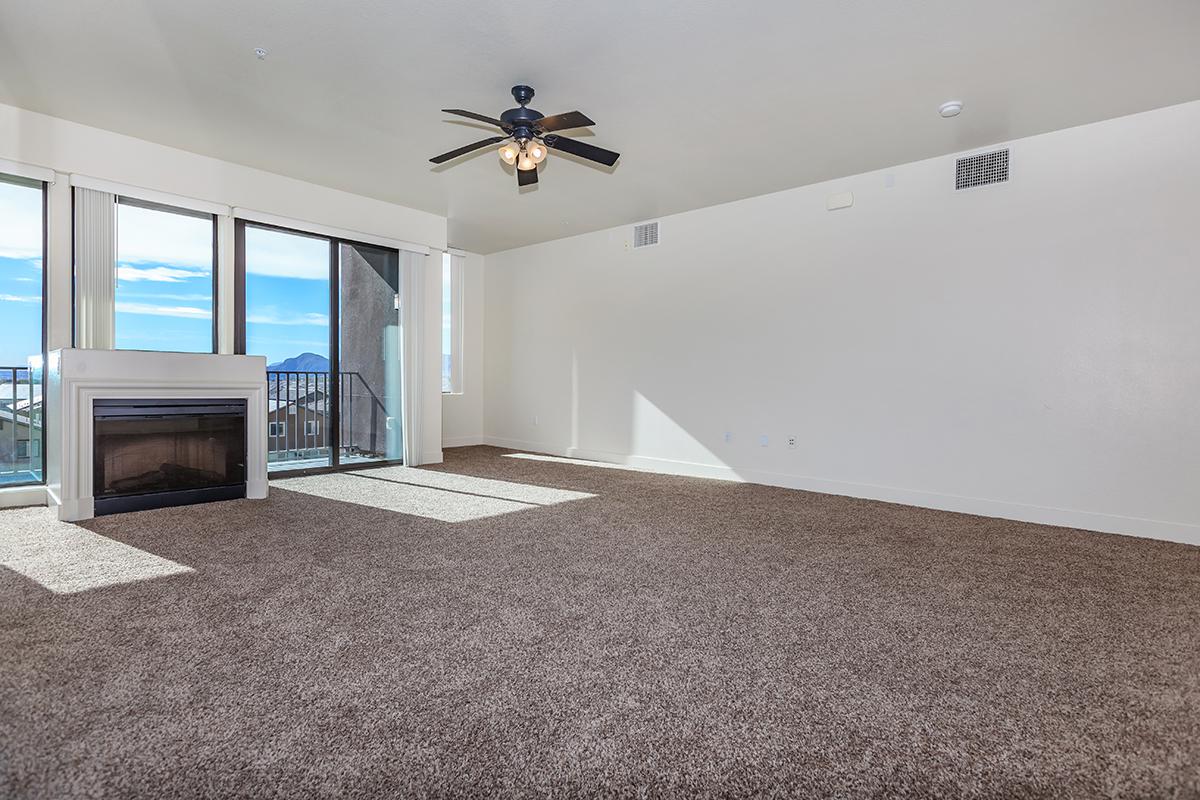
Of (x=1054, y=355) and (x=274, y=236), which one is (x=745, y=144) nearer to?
(x=1054, y=355)

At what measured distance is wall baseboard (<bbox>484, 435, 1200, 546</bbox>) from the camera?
3785 mm

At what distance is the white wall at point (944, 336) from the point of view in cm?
380

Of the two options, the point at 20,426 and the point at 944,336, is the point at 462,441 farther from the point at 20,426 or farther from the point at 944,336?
the point at 944,336

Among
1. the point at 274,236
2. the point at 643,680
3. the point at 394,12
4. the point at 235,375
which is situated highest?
the point at 394,12

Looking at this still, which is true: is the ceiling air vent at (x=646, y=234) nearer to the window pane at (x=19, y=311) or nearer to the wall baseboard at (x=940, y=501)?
the wall baseboard at (x=940, y=501)

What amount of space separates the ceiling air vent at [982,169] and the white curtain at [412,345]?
209 inches

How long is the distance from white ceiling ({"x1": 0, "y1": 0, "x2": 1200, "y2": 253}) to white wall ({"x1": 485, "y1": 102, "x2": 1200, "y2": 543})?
476 mm

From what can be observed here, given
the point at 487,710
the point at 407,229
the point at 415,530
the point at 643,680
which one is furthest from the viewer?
the point at 407,229

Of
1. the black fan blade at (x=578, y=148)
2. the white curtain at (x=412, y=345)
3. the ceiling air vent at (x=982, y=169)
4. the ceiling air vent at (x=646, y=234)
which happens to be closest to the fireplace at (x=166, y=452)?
the white curtain at (x=412, y=345)

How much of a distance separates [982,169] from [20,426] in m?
7.84

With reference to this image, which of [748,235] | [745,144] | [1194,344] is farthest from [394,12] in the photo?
[1194,344]

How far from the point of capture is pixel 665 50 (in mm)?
3205

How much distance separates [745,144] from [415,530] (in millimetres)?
3796

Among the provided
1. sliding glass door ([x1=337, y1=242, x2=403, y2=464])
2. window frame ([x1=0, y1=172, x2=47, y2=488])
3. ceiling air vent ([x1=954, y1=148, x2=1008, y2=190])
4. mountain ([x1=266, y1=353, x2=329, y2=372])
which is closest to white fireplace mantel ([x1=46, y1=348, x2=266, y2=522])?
window frame ([x1=0, y1=172, x2=47, y2=488])
